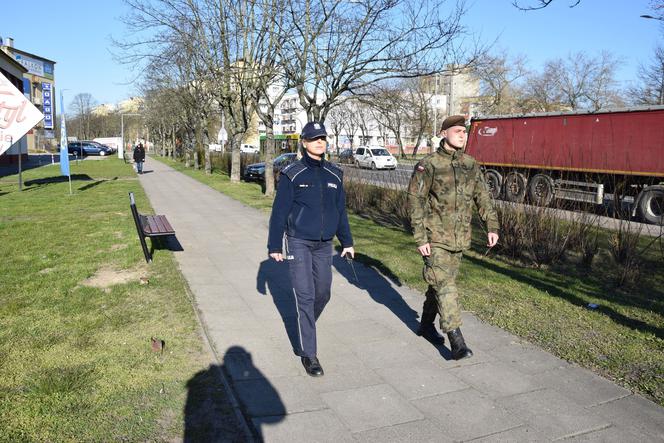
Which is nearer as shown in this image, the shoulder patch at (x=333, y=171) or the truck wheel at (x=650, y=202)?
the shoulder patch at (x=333, y=171)

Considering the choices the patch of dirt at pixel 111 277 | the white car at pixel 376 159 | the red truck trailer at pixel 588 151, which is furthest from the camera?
the white car at pixel 376 159

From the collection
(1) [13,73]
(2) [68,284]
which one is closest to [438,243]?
(2) [68,284]

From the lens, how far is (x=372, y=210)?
14047 mm

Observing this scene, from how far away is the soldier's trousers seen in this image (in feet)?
13.6

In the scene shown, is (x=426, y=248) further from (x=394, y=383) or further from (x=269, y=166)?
(x=269, y=166)

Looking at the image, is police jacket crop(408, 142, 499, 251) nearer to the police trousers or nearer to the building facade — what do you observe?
the police trousers

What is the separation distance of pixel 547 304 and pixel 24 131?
1550cm

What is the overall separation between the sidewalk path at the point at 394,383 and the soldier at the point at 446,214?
1.36 ft

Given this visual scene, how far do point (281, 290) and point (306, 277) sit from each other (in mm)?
2348

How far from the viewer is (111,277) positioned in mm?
6508

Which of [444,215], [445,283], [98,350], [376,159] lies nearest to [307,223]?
[444,215]

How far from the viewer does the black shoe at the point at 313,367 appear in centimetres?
387

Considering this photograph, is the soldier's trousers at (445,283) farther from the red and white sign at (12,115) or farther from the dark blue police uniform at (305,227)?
the red and white sign at (12,115)

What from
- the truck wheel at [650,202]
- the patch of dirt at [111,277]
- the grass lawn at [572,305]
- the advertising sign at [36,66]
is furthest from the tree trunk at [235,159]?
the advertising sign at [36,66]
